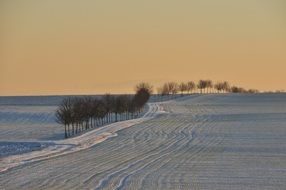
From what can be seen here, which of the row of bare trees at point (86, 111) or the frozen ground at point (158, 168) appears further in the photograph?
the row of bare trees at point (86, 111)

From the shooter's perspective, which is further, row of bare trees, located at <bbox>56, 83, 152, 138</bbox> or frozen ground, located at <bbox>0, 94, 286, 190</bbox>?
row of bare trees, located at <bbox>56, 83, 152, 138</bbox>

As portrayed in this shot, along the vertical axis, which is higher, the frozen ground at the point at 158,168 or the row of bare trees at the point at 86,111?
the row of bare trees at the point at 86,111

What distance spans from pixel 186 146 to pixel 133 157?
29.5 ft

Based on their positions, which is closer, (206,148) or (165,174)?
(165,174)

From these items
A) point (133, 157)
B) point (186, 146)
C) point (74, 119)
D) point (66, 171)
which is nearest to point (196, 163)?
point (133, 157)

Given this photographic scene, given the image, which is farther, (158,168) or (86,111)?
(86,111)

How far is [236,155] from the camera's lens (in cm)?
3553

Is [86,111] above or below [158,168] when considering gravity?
above

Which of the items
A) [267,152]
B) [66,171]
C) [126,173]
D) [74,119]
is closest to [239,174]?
[126,173]

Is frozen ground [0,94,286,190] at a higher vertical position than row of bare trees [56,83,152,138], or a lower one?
lower

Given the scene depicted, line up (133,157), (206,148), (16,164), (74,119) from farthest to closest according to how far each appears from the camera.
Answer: (74,119), (206,148), (133,157), (16,164)

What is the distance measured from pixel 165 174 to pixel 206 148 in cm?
1561

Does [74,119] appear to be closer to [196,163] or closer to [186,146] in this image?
[186,146]

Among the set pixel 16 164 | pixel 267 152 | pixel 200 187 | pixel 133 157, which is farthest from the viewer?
pixel 267 152
